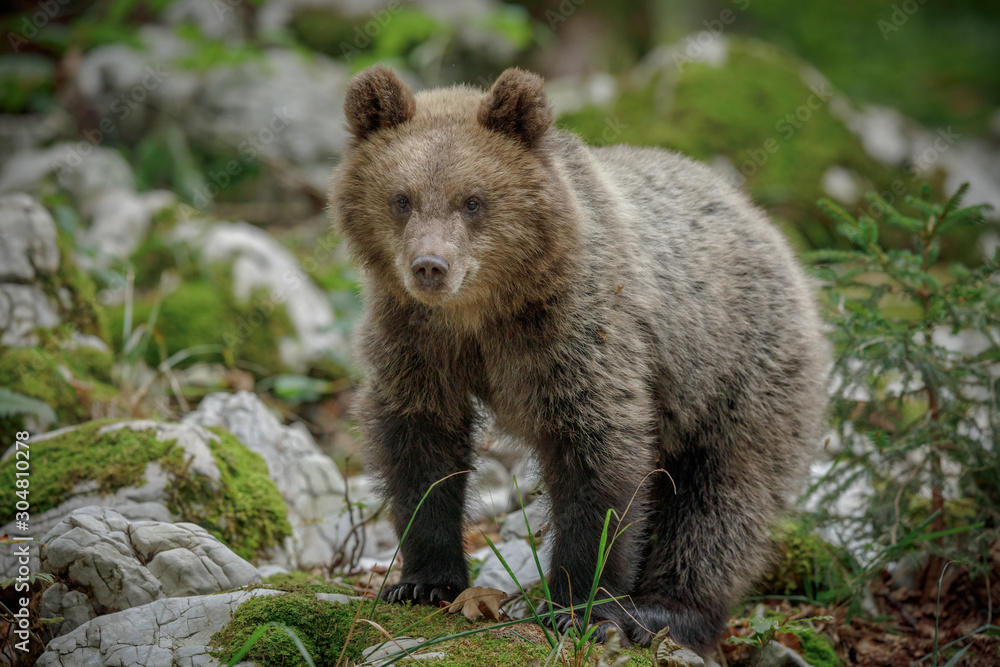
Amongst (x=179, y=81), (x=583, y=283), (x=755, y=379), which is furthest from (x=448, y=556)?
(x=179, y=81)

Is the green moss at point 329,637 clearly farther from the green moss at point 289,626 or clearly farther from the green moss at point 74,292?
the green moss at point 74,292

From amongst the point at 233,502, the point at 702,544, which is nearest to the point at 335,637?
the point at 233,502

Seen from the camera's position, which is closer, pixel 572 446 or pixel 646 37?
pixel 572 446

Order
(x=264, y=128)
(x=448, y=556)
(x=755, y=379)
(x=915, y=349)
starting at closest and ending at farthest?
(x=448, y=556), (x=755, y=379), (x=915, y=349), (x=264, y=128)

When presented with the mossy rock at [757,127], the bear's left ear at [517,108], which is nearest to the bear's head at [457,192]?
the bear's left ear at [517,108]

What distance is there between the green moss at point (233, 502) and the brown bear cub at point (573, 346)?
1174 mm

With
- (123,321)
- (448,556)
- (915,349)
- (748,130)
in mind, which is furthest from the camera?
(748,130)

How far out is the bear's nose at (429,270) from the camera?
3941 mm

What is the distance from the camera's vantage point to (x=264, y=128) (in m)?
12.4

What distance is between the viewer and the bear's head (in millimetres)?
A: 4137

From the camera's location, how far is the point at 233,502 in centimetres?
539

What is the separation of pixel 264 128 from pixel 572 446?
31.7 ft

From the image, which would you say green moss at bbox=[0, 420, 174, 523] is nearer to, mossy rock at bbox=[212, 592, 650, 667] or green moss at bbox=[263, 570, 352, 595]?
green moss at bbox=[263, 570, 352, 595]

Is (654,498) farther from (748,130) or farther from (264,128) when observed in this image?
(264,128)
